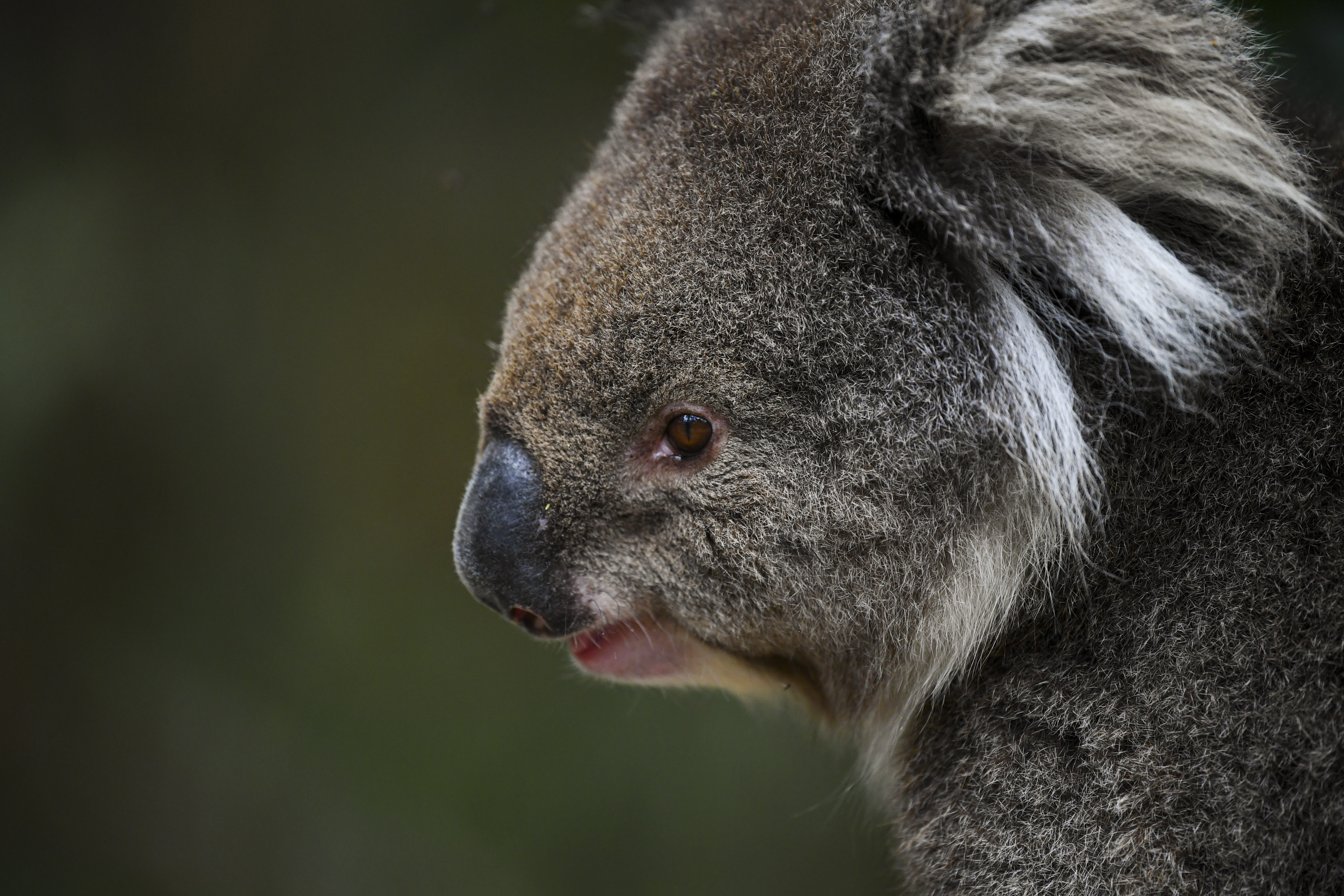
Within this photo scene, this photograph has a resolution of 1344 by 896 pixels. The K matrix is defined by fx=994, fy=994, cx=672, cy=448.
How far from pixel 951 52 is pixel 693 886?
3.17 meters

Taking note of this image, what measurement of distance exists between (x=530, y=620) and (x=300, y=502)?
2153 millimetres

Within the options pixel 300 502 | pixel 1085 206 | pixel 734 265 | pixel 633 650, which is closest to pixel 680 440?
pixel 734 265

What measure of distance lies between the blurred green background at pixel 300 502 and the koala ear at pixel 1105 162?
1893 millimetres

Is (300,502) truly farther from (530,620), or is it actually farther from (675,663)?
(675,663)

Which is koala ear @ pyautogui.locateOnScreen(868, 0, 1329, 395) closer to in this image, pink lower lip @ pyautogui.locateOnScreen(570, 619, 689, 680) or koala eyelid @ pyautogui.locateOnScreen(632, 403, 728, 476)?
koala eyelid @ pyautogui.locateOnScreen(632, 403, 728, 476)

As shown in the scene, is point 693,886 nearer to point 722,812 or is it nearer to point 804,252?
point 722,812

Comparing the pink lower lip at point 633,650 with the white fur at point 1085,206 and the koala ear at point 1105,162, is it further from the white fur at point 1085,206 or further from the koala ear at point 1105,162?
the koala ear at point 1105,162

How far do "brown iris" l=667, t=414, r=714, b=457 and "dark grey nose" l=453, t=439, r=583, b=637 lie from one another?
263 mm

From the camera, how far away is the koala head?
141cm

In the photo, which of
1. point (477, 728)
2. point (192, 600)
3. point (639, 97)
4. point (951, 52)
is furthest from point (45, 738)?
point (951, 52)

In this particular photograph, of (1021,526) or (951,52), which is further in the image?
(1021,526)

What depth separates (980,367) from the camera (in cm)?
154

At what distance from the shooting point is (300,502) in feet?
12.1

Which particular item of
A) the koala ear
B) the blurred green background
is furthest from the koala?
the blurred green background
